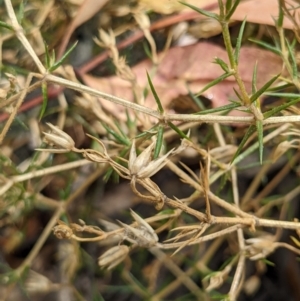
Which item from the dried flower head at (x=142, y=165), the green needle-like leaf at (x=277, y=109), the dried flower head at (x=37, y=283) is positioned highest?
the green needle-like leaf at (x=277, y=109)

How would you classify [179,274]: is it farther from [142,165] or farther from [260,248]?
[142,165]

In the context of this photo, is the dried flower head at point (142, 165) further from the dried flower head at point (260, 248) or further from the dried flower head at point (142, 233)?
the dried flower head at point (260, 248)

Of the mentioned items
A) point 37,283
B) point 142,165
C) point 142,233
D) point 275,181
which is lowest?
point 37,283

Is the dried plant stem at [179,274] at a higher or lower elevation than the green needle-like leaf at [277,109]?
lower

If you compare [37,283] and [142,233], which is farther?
[37,283]

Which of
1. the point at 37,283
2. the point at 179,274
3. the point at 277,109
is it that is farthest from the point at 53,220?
the point at 277,109

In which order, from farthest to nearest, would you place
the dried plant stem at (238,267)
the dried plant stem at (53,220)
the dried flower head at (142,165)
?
1. the dried plant stem at (53,220)
2. the dried plant stem at (238,267)
3. the dried flower head at (142,165)

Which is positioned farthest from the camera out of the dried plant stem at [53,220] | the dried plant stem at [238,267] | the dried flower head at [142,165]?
the dried plant stem at [53,220]

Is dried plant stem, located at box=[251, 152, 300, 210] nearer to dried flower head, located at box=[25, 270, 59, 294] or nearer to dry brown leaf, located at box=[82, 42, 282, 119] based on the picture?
dry brown leaf, located at box=[82, 42, 282, 119]

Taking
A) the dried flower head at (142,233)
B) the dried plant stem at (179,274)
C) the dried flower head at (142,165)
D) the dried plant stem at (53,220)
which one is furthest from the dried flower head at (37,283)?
the dried flower head at (142,165)

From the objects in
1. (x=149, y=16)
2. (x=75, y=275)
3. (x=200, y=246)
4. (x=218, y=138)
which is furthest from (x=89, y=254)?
(x=149, y=16)
